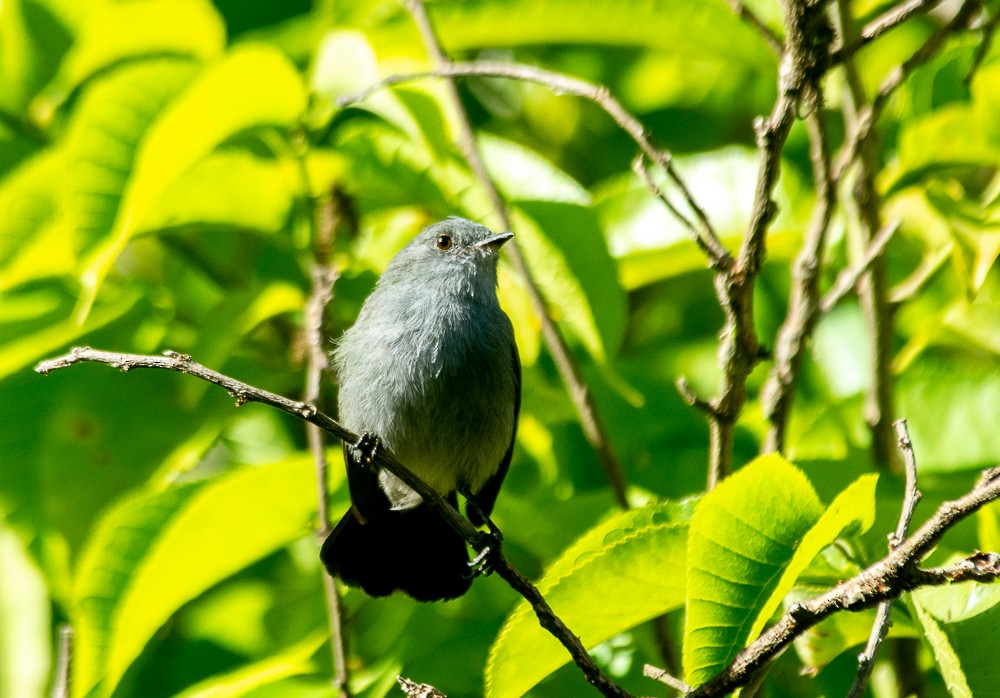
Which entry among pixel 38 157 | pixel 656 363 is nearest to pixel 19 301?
pixel 38 157

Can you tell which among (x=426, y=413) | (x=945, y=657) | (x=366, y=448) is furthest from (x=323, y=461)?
(x=945, y=657)

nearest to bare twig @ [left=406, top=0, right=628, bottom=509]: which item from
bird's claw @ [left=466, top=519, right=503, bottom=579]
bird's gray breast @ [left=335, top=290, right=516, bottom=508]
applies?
bird's gray breast @ [left=335, top=290, right=516, bottom=508]

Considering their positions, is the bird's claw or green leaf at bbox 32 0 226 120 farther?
green leaf at bbox 32 0 226 120

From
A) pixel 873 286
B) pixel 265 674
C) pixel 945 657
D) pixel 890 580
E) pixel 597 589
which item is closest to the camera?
pixel 890 580

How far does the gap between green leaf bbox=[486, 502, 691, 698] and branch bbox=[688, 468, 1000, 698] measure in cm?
43

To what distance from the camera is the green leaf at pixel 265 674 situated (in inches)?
122

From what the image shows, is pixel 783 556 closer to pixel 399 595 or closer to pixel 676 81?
pixel 399 595

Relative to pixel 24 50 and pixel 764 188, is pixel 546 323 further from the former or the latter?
pixel 24 50

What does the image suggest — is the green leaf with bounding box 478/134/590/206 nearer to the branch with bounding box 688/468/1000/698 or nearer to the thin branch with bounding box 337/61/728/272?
the thin branch with bounding box 337/61/728/272

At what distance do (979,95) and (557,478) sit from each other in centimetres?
194

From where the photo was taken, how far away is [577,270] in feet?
11.8

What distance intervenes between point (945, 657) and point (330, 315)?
7.67 ft

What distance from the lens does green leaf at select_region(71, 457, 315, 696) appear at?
10.2 feet

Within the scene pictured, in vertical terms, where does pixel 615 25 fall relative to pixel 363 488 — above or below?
above
